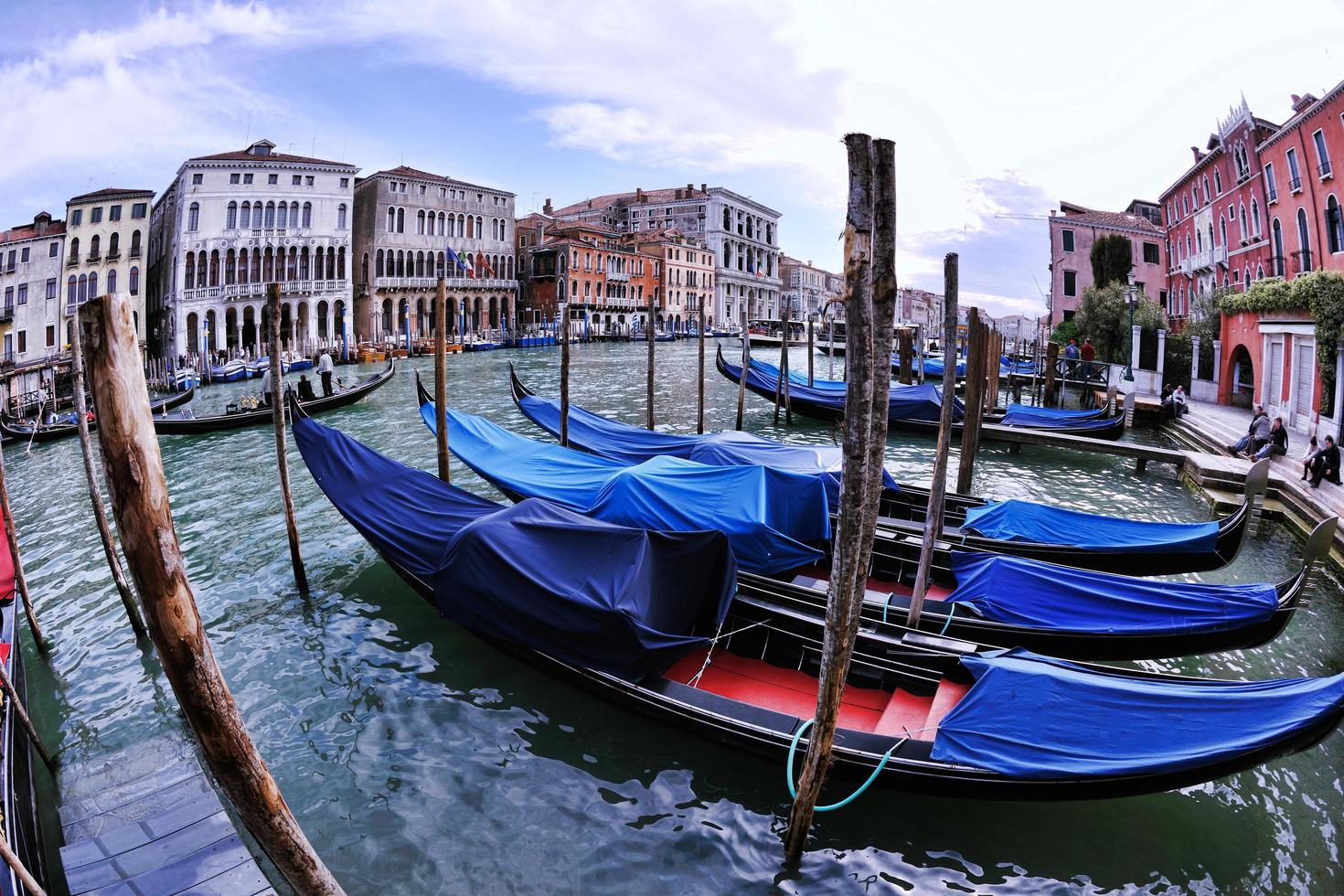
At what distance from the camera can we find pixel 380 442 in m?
12.2

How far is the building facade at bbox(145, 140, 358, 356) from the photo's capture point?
90.5ft

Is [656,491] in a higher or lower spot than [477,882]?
higher

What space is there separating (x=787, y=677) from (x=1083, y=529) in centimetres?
285

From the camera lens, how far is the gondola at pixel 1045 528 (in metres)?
4.94

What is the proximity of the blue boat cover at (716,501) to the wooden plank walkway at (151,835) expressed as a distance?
110 inches

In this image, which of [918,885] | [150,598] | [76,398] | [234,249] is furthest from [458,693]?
[234,249]

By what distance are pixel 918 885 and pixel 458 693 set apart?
8.70 feet

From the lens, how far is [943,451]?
507 cm

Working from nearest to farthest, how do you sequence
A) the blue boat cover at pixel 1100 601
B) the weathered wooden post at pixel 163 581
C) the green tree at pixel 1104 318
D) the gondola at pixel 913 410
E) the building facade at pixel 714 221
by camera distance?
1. the weathered wooden post at pixel 163 581
2. the blue boat cover at pixel 1100 601
3. the gondola at pixel 913 410
4. the green tree at pixel 1104 318
5. the building facade at pixel 714 221

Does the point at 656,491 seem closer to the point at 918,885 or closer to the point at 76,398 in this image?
the point at 918,885

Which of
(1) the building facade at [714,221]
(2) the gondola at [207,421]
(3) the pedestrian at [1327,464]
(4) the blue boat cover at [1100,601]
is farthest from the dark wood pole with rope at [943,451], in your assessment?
(1) the building facade at [714,221]

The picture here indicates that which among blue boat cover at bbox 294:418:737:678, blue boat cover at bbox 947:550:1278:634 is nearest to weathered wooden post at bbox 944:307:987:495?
blue boat cover at bbox 947:550:1278:634

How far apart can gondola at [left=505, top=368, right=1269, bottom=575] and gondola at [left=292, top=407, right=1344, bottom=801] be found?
173cm

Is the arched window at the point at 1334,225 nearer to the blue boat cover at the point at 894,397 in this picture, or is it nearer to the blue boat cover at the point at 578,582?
the blue boat cover at the point at 894,397
